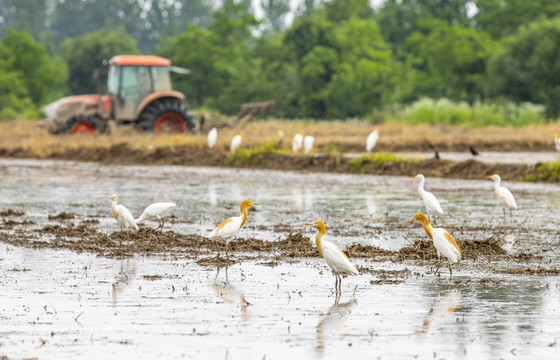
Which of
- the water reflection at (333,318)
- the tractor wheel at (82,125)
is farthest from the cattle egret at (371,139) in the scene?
the water reflection at (333,318)

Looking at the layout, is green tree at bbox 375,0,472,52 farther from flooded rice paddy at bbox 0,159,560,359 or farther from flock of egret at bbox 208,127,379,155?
flooded rice paddy at bbox 0,159,560,359

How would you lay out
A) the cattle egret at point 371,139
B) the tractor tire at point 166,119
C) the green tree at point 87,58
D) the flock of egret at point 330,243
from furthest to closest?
the green tree at point 87,58, the tractor tire at point 166,119, the cattle egret at point 371,139, the flock of egret at point 330,243

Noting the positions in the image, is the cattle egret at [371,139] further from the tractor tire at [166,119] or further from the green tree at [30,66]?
the green tree at [30,66]

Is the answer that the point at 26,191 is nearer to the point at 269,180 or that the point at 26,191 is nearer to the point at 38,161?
the point at 269,180

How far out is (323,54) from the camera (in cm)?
6331

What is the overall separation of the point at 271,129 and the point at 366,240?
95.0ft

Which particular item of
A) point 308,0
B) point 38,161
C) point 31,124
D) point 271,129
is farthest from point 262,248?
point 308,0

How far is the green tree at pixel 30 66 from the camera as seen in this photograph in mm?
79125

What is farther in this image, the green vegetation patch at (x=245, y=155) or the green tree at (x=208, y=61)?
the green tree at (x=208, y=61)

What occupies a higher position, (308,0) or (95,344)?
(308,0)

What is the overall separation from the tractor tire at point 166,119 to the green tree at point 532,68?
79.9 feet

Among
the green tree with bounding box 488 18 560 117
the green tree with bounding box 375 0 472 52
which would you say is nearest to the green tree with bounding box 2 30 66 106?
the green tree with bounding box 375 0 472 52

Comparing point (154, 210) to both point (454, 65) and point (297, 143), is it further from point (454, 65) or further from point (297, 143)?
point (454, 65)

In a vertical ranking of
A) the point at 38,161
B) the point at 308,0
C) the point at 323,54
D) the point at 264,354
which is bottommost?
the point at 264,354
